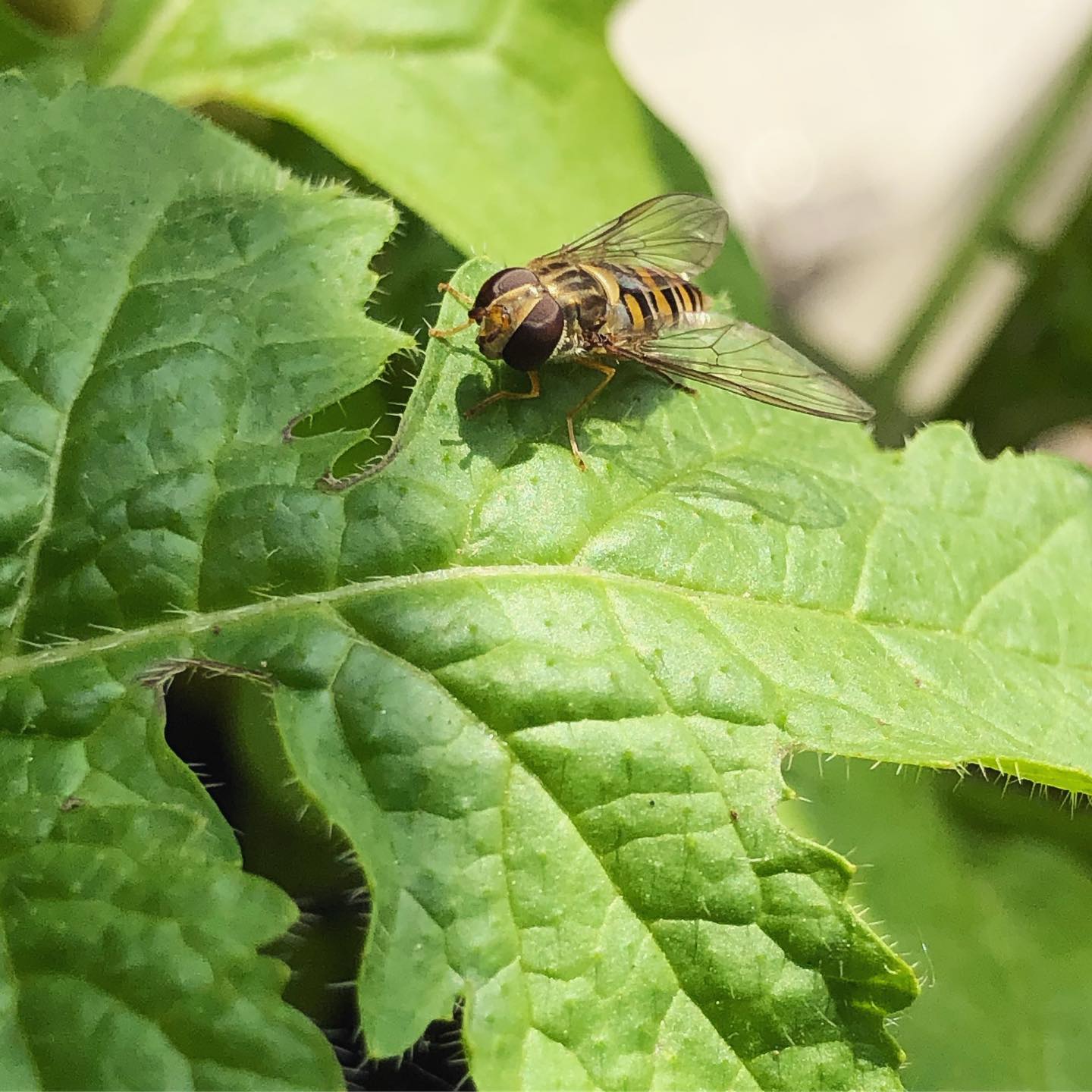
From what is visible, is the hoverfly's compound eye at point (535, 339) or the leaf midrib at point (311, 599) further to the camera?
the hoverfly's compound eye at point (535, 339)

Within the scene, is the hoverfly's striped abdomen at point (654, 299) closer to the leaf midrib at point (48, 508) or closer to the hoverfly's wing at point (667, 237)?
the hoverfly's wing at point (667, 237)

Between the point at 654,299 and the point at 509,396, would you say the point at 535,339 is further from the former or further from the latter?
the point at 654,299

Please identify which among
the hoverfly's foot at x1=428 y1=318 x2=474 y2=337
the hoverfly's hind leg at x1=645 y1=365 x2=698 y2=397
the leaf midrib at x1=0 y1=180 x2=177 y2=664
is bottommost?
the leaf midrib at x1=0 y1=180 x2=177 y2=664

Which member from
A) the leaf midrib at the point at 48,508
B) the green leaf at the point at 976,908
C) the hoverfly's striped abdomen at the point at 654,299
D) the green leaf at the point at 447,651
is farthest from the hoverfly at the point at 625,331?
the green leaf at the point at 976,908

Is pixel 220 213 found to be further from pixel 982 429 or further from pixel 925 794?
pixel 982 429

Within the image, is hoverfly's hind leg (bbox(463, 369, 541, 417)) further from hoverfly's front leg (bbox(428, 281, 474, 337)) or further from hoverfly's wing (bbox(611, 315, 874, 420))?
hoverfly's wing (bbox(611, 315, 874, 420))

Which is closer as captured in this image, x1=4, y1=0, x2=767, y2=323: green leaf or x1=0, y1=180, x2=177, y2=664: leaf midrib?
x1=0, y1=180, x2=177, y2=664: leaf midrib

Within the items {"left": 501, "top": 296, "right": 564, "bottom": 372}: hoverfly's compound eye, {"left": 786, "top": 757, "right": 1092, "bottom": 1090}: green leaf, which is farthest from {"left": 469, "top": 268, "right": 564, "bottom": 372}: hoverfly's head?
{"left": 786, "top": 757, "right": 1092, "bottom": 1090}: green leaf

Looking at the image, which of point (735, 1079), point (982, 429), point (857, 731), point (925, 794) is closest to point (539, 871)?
point (735, 1079)
